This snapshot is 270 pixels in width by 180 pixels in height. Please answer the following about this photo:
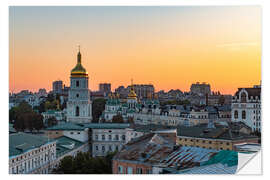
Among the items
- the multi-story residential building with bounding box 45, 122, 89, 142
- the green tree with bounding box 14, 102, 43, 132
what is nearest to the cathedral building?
the green tree with bounding box 14, 102, 43, 132

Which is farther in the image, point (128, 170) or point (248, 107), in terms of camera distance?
point (248, 107)

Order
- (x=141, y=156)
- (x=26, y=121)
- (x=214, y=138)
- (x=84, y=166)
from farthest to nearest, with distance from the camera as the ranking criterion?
1. (x=26, y=121)
2. (x=214, y=138)
3. (x=84, y=166)
4. (x=141, y=156)

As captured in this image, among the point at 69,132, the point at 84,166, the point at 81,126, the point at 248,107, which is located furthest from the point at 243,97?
the point at 84,166

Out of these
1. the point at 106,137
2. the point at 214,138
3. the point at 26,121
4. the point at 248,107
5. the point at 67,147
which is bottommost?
the point at 106,137

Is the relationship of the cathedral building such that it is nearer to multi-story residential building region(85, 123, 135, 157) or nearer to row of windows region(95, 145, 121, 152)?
multi-story residential building region(85, 123, 135, 157)

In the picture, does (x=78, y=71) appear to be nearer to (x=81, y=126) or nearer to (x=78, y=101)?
(x=78, y=101)

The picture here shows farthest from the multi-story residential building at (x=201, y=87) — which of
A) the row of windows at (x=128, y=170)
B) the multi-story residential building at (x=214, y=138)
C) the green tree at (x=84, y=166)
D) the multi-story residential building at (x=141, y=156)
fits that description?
the row of windows at (x=128, y=170)

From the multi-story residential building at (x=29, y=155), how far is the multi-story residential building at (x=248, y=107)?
8.34m

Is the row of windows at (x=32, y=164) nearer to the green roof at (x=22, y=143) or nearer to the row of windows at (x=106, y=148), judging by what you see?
the green roof at (x=22, y=143)

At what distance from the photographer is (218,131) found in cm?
1694

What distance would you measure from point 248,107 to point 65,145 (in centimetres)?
968

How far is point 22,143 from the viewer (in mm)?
14297
